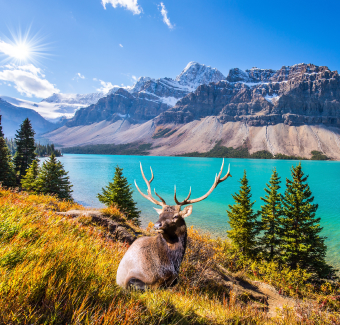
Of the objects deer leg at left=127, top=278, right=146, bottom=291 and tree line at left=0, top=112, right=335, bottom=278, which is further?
tree line at left=0, top=112, right=335, bottom=278

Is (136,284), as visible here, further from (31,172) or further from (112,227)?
(31,172)

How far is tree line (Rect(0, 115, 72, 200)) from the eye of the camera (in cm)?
2270

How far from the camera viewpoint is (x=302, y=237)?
13.9 m

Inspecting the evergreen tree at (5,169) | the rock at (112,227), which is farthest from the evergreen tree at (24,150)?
the rock at (112,227)

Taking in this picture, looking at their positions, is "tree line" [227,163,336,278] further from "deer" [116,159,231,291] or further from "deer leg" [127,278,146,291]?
"deer leg" [127,278,146,291]

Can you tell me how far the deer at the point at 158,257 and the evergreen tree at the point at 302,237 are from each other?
46.1 ft

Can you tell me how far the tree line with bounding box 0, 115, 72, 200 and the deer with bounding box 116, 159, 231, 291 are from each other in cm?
1717

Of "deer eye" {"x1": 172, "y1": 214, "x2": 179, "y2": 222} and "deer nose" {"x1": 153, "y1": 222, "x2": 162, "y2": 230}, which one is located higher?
"deer eye" {"x1": 172, "y1": 214, "x2": 179, "y2": 222}

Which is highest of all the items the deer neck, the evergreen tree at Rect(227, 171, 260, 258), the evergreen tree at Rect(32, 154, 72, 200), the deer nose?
the deer nose

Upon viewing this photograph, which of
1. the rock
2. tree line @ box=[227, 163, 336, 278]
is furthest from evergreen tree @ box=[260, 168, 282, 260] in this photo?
the rock

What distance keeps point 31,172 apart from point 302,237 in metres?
32.2

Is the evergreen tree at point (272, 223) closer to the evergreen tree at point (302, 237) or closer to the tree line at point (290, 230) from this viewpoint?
the tree line at point (290, 230)

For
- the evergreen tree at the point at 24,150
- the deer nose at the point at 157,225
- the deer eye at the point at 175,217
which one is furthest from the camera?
the evergreen tree at the point at 24,150

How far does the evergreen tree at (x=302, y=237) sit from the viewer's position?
45.1 ft
